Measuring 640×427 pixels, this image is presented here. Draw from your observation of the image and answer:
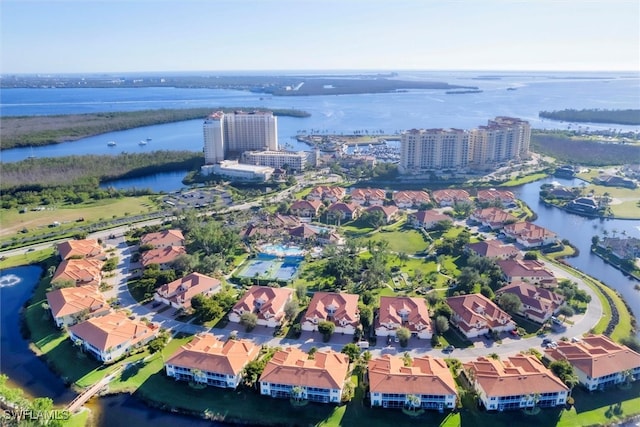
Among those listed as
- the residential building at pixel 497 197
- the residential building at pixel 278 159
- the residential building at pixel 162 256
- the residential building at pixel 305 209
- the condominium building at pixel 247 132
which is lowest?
the residential building at pixel 162 256

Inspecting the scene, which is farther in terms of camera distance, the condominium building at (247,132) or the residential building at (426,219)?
the condominium building at (247,132)

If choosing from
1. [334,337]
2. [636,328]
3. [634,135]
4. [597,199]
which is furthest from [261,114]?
[634,135]

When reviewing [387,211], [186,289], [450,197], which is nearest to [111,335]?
[186,289]

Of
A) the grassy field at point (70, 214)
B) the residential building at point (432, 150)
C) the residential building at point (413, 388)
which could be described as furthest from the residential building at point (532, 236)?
the grassy field at point (70, 214)

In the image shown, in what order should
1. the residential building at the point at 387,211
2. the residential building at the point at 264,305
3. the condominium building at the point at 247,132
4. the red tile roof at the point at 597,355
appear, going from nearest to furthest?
the red tile roof at the point at 597,355 < the residential building at the point at 264,305 < the residential building at the point at 387,211 < the condominium building at the point at 247,132

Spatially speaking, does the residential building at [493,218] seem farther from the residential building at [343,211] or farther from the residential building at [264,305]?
the residential building at [264,305]

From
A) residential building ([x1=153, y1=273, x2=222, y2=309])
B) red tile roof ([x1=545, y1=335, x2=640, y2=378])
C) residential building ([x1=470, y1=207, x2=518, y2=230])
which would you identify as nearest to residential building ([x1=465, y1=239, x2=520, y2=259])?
residential building ([x1=470, y1=207, x2=518, y2=230])

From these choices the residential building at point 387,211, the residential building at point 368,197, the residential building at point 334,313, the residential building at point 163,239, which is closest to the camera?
the residential building at point 334,313
